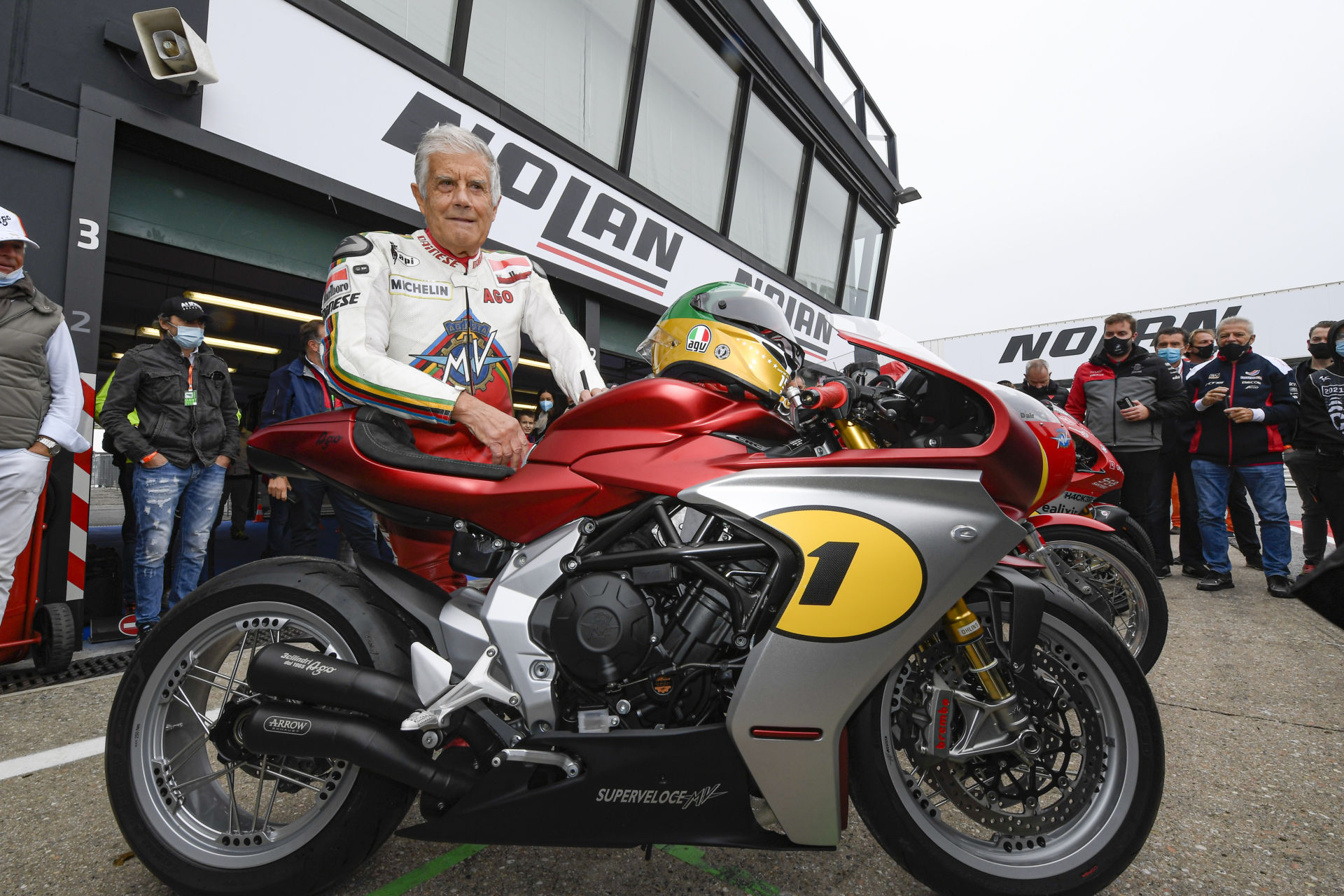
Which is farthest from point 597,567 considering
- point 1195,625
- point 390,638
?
point 1195,625

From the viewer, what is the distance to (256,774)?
1.46 metres

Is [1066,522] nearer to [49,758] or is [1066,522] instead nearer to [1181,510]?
[1181,510]

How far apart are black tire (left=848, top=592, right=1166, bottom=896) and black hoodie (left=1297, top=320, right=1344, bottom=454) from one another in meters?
4.67

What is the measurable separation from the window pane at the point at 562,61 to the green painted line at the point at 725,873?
5.54 m

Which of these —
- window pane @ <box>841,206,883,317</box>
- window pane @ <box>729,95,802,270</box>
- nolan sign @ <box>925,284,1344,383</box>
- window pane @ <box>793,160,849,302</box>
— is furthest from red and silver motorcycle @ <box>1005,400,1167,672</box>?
nolan sign @ <box>925,284,1344,383</box>

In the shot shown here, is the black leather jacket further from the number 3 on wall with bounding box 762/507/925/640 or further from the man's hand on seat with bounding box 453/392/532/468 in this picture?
the number 3 on wall with bounding box 762/507/925/640

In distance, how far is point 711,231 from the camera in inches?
311

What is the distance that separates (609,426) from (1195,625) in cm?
419

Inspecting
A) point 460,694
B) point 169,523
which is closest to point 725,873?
point 460,694

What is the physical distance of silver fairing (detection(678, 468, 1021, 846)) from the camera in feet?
4.19

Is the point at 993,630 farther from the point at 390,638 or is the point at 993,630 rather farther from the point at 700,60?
the point at 700,60

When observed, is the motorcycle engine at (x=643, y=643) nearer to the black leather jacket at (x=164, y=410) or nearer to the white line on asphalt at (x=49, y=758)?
the white line on asphalt at (x=49, y=758)

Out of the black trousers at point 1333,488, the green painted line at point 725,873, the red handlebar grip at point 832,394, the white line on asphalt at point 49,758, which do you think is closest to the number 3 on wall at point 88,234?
the white line on asphalt at point 49,758

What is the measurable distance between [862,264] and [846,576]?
1316 centimetres
